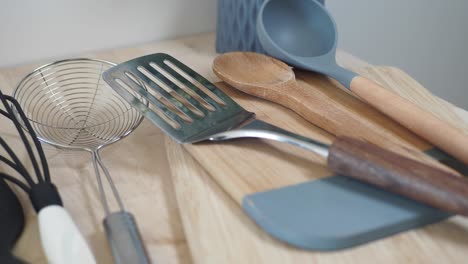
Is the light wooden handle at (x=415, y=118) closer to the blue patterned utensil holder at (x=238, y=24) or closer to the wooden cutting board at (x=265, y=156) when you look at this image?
the wooden cutting board at (x=265, y=156)

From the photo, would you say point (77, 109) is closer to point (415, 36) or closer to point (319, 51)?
point (319, 51)

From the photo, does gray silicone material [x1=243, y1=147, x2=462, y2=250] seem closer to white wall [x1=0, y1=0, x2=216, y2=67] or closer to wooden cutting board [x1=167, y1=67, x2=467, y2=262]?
wooden cutting board [x1=167, y1=67, x2=467, y2=262]

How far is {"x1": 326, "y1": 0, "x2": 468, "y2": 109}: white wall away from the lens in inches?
35.3

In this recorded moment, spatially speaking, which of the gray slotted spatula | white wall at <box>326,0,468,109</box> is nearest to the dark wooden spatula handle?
the gray slotted spatula

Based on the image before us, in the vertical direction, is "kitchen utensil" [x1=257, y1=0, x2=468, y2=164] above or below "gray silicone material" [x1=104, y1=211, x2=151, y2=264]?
above

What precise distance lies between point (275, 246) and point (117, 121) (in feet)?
0.84

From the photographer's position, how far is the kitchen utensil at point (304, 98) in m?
0.44

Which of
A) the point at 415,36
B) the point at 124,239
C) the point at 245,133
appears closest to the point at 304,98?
the point at 245,133

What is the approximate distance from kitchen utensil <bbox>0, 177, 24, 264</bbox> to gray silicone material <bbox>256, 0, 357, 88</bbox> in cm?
33

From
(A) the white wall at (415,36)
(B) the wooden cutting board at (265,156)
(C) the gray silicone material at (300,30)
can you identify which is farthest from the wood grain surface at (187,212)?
(A) the white wall at (415,36)

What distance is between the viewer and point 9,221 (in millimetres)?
358

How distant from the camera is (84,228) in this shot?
0.37 metres

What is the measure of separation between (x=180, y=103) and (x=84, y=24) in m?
0.26

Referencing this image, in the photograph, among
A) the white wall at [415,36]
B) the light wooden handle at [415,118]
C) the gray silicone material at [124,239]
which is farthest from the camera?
the white wall at [415,36]
